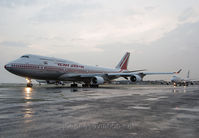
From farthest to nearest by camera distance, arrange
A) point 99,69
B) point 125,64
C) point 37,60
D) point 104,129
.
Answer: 1. point 125,64
2. point 99,69
3. point 37,60
4. point 104,129

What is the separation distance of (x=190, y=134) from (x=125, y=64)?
47802 millimetres

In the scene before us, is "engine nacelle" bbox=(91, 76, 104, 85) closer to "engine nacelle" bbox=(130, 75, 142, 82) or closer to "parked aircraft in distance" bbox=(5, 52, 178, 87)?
"parked aircraft in distance" bbox=(5, 52, 178, 87)

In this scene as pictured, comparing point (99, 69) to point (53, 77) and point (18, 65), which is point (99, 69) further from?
point (18, 65)

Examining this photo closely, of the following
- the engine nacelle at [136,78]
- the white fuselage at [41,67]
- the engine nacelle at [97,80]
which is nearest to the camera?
the white fuselage at [41,67]

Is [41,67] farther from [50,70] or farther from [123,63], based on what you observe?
[123,63]

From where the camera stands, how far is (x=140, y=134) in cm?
388

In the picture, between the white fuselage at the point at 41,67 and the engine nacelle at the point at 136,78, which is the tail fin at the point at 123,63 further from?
the white fuselage at the point at 41,67

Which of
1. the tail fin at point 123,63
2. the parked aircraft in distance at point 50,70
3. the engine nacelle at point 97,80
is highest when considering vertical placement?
the tail fin at point 123,63

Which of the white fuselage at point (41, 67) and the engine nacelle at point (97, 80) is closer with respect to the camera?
the white fuselage at point (41, 67)

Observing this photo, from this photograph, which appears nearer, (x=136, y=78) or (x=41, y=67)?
(x=41, y=67)

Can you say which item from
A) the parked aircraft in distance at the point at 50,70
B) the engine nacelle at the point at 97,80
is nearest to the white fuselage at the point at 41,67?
the parked aircraft in distance at the point at 50,70

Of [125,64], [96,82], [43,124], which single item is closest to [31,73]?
[96,82]

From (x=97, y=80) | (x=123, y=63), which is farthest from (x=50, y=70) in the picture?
(x=123, y=63)

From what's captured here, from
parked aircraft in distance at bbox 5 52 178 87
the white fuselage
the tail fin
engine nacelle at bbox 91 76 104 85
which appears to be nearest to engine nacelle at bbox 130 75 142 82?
parked aircraft in distance at bbox 5 52 178 87
